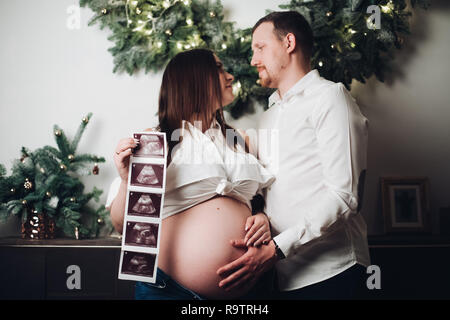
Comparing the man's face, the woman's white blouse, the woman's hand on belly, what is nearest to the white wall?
the man's face

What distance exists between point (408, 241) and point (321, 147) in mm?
997

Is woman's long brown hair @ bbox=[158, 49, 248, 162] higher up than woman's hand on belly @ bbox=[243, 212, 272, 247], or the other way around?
woman's long brown hair @ bbox=[158, 49, 248, 162]

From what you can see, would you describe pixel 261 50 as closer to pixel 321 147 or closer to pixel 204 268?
pixel 321 147

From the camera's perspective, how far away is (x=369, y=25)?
2.21m

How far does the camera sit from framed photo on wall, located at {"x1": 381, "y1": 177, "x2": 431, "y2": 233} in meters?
2.39

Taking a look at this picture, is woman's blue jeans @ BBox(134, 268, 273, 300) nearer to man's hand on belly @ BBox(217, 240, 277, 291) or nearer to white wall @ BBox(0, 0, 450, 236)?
man's hand on belly @ BBox(217, 240, 277, 291)

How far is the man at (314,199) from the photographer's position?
1505 mm

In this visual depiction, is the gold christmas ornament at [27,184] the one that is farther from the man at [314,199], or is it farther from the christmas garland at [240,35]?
the man at [314,199]

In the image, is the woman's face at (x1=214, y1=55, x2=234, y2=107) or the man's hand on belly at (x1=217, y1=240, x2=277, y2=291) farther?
the woman's face at (x1=214, y1=55, x2=234, y2=107)

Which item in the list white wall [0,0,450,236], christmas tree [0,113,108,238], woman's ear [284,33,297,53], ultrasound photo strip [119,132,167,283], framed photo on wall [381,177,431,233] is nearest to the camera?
ultrasound photo strip [119,132,167,283]

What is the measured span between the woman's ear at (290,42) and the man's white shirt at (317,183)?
0.16 m

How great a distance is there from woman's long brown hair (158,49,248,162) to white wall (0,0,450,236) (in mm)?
818

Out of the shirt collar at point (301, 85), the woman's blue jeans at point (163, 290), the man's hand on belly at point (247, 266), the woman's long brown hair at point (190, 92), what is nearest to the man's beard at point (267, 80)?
the shirt collar at point (301, 85)

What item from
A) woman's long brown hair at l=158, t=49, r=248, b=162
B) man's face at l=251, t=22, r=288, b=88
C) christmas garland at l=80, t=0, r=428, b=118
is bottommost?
woman's long brown hair at l=158, t=49, r=248, b=162
